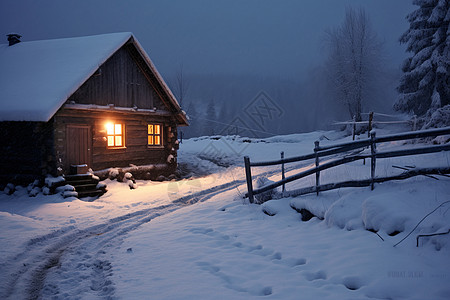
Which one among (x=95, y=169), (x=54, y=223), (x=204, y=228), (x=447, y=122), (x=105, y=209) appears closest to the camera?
(x=204, y=228)

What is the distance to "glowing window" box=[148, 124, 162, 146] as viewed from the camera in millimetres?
16906

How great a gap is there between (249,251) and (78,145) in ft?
35.1

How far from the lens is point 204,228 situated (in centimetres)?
692

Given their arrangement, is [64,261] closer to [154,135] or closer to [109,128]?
[109,128]

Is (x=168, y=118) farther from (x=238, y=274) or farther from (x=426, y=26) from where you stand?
(x=426, y=26)

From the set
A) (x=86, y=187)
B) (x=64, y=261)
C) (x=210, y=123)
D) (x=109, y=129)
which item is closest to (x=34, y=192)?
(x=86, y=187)

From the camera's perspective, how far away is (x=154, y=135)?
17.2 meters

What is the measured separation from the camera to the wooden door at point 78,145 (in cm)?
1271

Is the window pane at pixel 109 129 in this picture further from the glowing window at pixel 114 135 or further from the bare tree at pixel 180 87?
the bare tree at pixel 180 87

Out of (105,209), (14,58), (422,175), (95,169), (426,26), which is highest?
(426,26)

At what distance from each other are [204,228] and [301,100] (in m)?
91.0

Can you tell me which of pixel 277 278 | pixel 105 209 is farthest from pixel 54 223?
pixel 277 278

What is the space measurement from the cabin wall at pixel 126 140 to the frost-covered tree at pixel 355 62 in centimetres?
2126

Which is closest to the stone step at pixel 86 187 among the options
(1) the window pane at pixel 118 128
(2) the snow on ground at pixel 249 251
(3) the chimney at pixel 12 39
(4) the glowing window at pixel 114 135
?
(4) the glowing window at pixel 114 135
